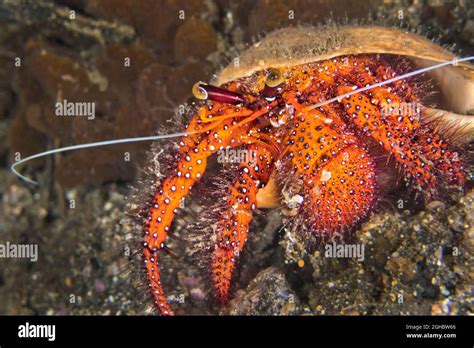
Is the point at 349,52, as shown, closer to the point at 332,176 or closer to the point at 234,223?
the point at 332,176

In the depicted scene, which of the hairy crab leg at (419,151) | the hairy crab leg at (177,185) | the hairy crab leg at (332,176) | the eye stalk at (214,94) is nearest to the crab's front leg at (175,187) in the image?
the hairy crab leg at (177,185)

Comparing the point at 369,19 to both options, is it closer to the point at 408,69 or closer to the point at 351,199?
the point at 408,69

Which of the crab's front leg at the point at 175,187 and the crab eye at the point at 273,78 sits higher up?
the crab eye at the point at 273,78

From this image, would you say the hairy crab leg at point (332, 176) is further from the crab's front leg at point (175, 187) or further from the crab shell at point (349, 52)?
the crab's front leg at point (175, 187)

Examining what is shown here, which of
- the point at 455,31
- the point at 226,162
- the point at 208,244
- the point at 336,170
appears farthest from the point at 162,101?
the point at 455,31

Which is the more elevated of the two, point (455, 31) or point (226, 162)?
point (455, 31)

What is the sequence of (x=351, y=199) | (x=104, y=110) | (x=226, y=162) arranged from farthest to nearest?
(x=104, y=110) < (x=226, y=162) < (x=351, y=199)

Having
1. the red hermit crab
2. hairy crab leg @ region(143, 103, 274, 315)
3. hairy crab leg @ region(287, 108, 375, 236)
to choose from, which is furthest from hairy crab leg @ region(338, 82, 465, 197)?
hairy crab leg @ region(143, 103, 274, 315)

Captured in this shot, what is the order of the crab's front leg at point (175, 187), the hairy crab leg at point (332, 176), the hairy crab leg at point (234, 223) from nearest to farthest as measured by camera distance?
the hairy crab leg at point (332, 176), the hairy crab leg at point (234, 223), the crab's front leg at point (175, 187)
